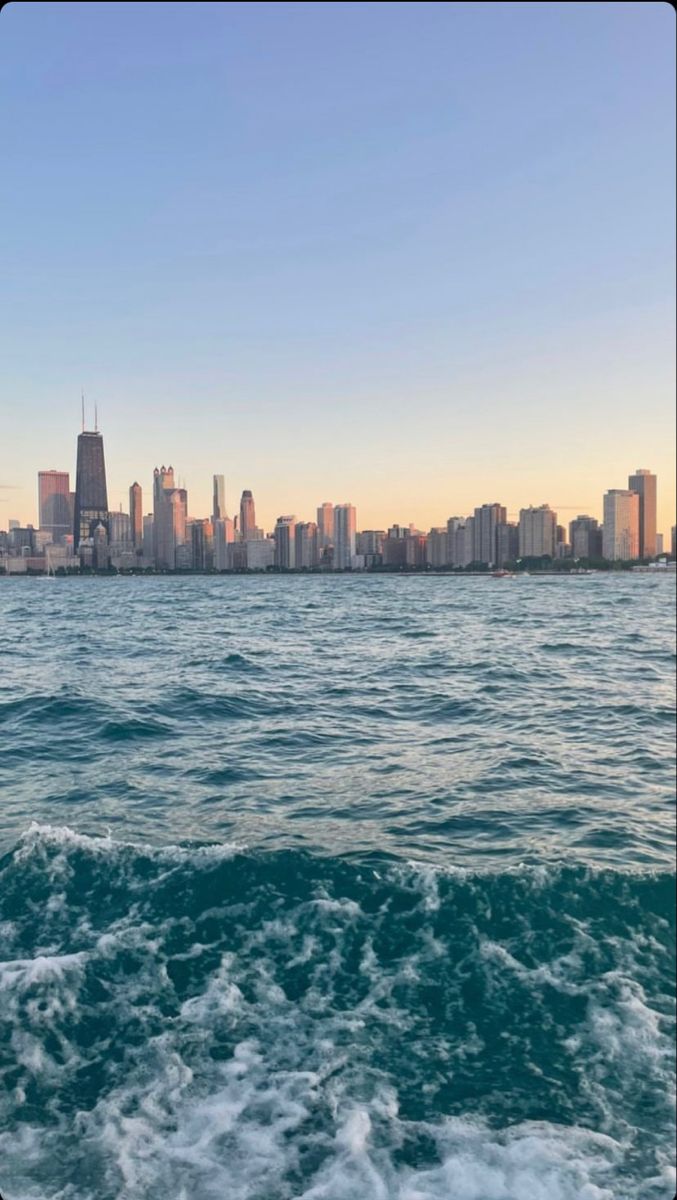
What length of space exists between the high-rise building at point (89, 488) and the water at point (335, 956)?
2032 mm

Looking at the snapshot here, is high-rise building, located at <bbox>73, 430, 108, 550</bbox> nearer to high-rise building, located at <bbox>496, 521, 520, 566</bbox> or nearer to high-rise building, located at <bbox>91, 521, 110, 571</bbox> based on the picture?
high-rise building, located at <bbox>91, 521, 110, 571</bbox>

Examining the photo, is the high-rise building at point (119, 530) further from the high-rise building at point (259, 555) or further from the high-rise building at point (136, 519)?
the high-rise building at point (259, 555)

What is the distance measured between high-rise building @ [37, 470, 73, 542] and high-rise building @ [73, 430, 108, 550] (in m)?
0.11

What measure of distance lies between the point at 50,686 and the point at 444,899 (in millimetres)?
6598

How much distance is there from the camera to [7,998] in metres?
3.22

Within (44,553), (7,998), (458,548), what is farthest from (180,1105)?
(458,548)

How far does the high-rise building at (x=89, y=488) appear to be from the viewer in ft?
21.1

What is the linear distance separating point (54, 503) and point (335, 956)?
5.16m

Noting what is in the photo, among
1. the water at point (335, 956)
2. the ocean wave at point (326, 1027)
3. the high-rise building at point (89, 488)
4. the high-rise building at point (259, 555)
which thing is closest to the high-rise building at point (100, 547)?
the high-rise building at point (89, 488)

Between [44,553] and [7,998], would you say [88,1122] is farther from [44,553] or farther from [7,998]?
[44,553]

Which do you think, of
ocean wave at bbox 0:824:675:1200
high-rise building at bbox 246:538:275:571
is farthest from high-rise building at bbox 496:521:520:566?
ocean wave at bbox 0:824:675:1200

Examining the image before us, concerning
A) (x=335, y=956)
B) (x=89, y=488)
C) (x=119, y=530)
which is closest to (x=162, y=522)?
(x=119, y=530)

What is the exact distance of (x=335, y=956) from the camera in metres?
3.55

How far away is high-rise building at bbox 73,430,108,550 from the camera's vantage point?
6426 mm
